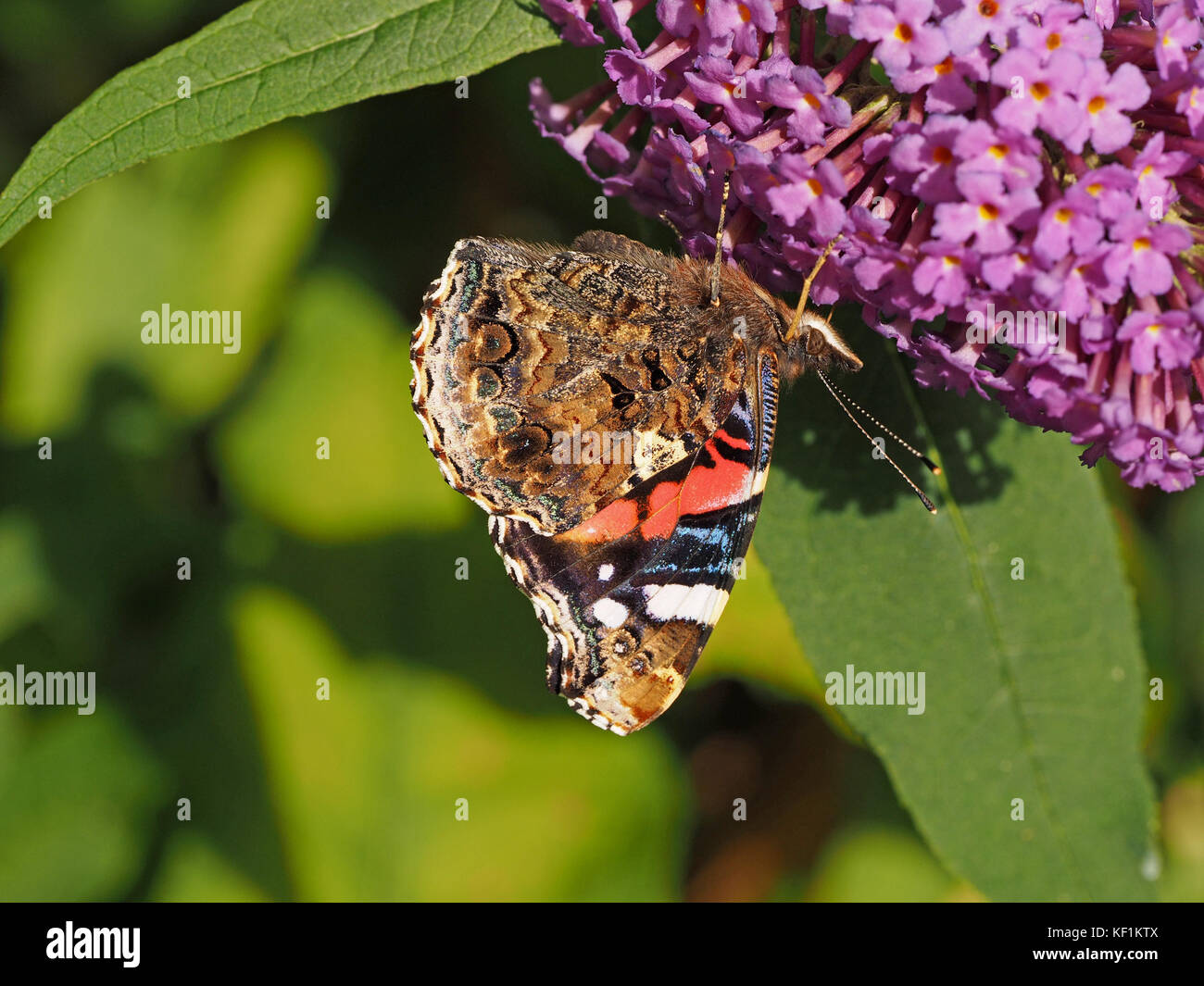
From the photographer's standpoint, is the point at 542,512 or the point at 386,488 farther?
the point at 386,488

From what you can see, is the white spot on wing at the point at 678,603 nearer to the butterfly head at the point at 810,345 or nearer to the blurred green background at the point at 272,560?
the butterfly head at the point at 810,345

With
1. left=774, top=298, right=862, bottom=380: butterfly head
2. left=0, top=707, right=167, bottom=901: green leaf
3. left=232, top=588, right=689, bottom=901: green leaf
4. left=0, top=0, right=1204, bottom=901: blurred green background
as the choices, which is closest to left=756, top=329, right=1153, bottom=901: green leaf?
left=774, top=298, right=862, bottom=380: butterfly head

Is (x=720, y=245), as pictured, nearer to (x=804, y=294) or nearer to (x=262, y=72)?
(x=804, y=294)

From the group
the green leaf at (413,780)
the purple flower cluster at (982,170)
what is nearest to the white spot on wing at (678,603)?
the purple flower cluster at (982,170)

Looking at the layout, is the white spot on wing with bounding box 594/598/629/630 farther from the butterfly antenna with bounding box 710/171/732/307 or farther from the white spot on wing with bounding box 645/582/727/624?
the butterfly antenna with bounding box 710/171/732/307

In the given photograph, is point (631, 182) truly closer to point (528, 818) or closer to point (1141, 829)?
point (1141, 829)

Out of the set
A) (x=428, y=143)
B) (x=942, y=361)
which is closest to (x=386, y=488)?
(x=428, y=143)
